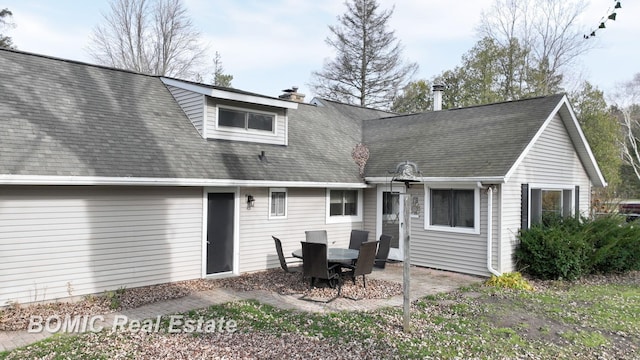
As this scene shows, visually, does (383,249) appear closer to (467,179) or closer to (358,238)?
(358,238)

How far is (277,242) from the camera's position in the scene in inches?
360

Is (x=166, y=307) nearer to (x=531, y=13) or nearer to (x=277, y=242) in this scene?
(x=277, y=242)

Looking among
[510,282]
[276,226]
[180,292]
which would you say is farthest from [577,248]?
[180,292]

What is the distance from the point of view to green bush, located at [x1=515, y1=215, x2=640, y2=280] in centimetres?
1010

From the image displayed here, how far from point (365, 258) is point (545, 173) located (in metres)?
6.13

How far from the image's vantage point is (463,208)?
1087 cm

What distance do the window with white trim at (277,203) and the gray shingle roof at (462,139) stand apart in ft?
9.58

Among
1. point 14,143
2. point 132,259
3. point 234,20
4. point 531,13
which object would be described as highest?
point 531,13

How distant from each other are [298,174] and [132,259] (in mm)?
4377

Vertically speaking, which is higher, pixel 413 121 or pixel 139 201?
pixel 413 121

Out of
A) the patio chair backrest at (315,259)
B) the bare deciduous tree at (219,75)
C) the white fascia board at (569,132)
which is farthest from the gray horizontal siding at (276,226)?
the bare deciduous tree at (219,75)

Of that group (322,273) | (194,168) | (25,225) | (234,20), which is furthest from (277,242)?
(234,20)

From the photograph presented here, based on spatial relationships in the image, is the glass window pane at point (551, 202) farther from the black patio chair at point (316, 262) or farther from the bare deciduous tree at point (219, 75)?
the bare deciduous tree at point (219, 75)

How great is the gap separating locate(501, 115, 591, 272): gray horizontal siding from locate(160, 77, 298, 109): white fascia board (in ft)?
19.7
